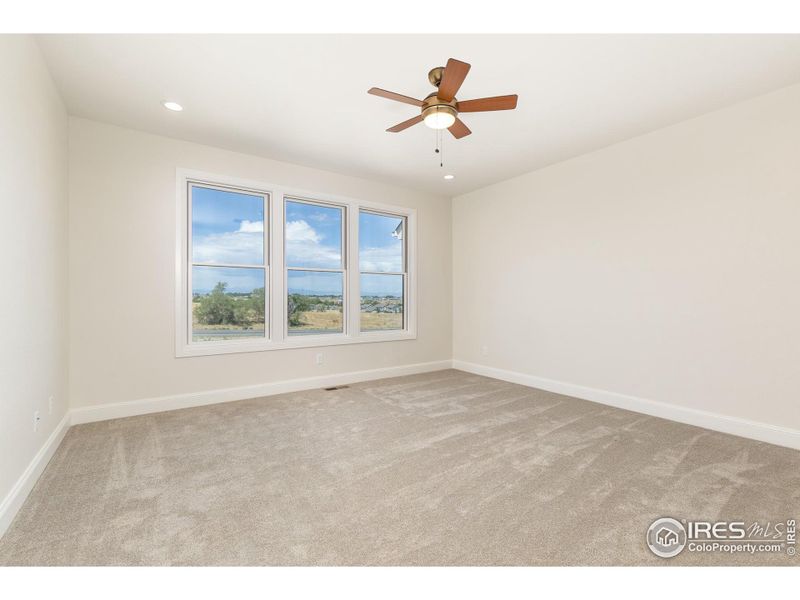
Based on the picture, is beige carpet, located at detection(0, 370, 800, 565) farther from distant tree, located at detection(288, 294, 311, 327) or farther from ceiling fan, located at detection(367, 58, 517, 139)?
ceiling fan, located at detection(367, 58, 517, 139)

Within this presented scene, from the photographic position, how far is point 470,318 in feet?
18.1

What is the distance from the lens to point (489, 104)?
8.03 feet

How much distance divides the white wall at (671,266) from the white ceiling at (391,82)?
13.2 inches

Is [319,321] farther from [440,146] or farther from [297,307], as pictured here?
[440,146]

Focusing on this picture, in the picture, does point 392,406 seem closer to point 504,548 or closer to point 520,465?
point 520,465

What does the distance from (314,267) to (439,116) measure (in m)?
2.65

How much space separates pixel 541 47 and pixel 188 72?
2.41 meters

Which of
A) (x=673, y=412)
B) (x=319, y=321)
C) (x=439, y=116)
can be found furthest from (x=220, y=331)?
(x=673, y=412)

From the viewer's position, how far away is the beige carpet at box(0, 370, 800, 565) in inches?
62.8

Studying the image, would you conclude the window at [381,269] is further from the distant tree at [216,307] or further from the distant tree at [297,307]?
the distant tree at [216,307]

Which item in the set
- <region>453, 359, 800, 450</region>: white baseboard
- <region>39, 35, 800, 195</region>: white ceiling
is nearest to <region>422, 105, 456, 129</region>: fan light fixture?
<region>39, 35, 800, 195</region>: white ceiling

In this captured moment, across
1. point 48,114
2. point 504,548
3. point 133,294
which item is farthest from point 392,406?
point 48,114

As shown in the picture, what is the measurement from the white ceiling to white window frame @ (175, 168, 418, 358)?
498 millimetres

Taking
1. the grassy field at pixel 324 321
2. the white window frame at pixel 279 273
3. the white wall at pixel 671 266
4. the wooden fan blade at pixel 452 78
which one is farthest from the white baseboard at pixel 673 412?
the wooden fan blade at pixel 452 78
